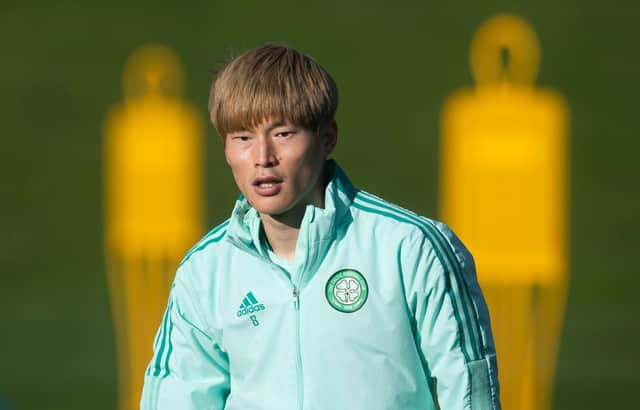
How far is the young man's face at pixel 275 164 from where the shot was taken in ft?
7.20

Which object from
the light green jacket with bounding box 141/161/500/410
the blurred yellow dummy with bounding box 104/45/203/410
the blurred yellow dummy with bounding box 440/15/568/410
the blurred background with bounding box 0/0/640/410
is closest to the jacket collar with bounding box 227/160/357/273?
the light green jacket with bounding box 141/161/500/410

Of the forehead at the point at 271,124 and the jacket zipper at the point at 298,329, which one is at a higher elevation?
the forehead at the point at 271,124

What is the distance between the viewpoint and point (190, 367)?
7.54ft

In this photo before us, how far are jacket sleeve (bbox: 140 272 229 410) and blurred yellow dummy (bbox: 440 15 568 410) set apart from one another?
3.14 metres

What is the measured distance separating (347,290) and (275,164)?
0.26 metres

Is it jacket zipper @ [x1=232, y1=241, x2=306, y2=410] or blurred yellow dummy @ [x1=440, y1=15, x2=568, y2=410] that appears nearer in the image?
jacket zipper @ [x1=232, y1=241, x2=306, y2=410]

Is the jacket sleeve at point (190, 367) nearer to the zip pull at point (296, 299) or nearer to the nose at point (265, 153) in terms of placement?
the zip pull at point (296, 299)

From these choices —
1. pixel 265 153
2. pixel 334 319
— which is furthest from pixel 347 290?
pixel 265 153

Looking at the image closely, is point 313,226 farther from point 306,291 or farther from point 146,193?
point 146,193

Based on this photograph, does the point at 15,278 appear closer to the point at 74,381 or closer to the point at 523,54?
the point at 74,381

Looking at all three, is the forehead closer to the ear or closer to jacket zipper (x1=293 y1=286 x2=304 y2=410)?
the ear

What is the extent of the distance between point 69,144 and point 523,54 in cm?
209

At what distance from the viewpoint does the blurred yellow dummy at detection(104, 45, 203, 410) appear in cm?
567

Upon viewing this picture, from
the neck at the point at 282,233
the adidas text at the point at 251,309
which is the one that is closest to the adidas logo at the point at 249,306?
the adidas text at the point at 251,309
